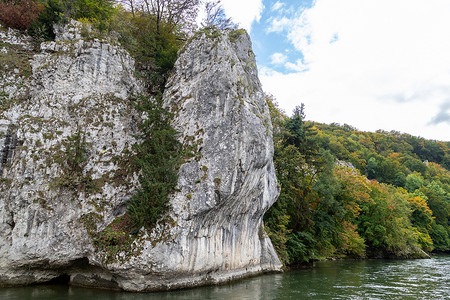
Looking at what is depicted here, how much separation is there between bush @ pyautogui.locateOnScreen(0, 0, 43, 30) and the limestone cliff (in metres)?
1.32

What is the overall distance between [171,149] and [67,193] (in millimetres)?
6054

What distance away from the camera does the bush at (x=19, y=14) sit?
774 inches

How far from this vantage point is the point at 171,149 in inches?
647

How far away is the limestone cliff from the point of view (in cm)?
1346

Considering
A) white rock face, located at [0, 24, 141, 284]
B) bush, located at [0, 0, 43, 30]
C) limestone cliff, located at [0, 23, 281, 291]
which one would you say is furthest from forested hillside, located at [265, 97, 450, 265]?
bush, located at [0, 0, 43, 30]

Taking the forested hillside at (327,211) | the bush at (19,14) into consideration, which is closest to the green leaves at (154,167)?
the forested hillside at (327,211)

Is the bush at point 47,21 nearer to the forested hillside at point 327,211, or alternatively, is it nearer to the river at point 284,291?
the river at point 284,291

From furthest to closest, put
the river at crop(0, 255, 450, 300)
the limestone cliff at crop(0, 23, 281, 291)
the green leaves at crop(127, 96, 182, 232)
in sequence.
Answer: the green leaves at crop(127, 96, 182, 232)
the limestone cliff at crop(0, 23, 281, 291)
the river at crop(0, 255, 450, 300)

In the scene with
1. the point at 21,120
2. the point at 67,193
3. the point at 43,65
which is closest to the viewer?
the point at 67,193

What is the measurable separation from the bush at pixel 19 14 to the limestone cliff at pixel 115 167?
132 centimetres

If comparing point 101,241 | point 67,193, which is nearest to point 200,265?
point 101,241

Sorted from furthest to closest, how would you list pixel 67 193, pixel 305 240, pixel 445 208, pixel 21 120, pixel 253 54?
pixel 445 208 < pixel 305 240 < pixel 253 54 < pixel 21 120 < pixel 67 193

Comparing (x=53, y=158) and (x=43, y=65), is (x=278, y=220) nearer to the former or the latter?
(x=53, y=158)

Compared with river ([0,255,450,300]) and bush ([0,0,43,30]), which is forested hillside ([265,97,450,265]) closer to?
river ([0,255,450,300])
